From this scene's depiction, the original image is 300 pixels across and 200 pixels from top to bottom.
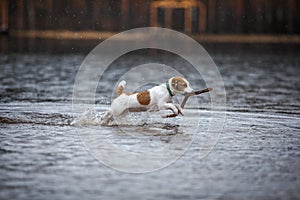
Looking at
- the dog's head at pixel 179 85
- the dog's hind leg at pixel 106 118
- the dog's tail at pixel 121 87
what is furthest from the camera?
the dog's hind leg at pixel 106 118

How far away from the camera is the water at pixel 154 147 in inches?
280

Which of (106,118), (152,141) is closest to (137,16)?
(106,118)

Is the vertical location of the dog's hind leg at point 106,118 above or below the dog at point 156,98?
below

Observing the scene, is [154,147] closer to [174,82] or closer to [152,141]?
[152,141]

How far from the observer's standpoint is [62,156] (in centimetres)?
854

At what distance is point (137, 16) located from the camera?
6788cm

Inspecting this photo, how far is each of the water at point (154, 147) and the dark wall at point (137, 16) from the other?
5033 centimetres

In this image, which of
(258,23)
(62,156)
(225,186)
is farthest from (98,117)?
(258,23)

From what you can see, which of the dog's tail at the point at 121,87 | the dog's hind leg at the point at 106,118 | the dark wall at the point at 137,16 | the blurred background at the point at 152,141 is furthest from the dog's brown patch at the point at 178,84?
the dark wall at the point at 137,16

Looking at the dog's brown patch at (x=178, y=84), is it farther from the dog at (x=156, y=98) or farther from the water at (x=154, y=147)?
the water at (x=154, y=147)

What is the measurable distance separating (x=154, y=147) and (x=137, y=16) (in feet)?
194

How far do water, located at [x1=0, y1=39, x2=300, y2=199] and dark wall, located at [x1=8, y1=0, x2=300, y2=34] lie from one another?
1981 inches

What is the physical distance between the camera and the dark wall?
66.2 metres

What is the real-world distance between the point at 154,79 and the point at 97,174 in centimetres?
Answer: 1236
